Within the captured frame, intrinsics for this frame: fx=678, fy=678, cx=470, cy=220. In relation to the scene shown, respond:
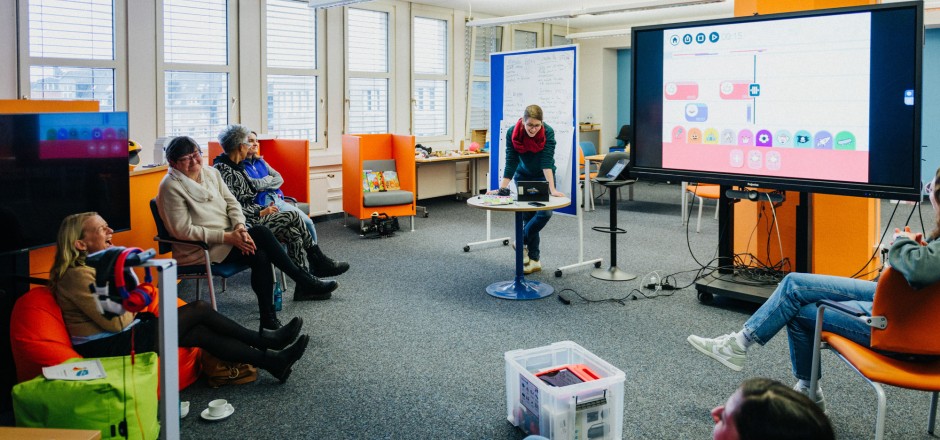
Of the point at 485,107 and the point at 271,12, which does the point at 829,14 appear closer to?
the point at 271,12

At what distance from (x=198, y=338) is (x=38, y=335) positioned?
0.58 meters

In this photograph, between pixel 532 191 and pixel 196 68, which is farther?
pixel 196 68

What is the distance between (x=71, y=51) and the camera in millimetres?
5562

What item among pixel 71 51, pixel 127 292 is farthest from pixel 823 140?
pixel 71 51

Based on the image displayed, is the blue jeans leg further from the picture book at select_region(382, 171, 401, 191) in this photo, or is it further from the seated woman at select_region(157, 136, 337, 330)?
the picture book at select_region(382, 171, 401, 191)

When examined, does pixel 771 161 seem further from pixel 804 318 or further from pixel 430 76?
pixel 430 76

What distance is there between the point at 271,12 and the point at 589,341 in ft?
16.7

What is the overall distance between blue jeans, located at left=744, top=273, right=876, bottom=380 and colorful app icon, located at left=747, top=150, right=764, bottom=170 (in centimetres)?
132

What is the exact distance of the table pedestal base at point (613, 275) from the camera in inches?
193

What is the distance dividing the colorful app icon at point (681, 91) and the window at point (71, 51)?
4.35 meters

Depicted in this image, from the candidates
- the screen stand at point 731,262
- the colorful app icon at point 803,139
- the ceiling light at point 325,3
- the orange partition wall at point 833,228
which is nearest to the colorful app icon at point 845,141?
the colorful app icon at point 803,139

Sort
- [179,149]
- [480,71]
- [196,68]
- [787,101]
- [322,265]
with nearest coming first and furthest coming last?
1. [179,149]
2. [787,101]
3. [322,265]
4. [196,68]
5. [480,71]

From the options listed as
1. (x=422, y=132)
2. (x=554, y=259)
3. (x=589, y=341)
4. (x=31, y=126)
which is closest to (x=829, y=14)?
(x=589, y=341)

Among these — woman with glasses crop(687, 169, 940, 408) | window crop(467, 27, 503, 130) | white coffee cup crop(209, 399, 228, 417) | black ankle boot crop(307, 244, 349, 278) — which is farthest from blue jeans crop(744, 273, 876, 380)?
window crop(467, 27, 503, 130)
